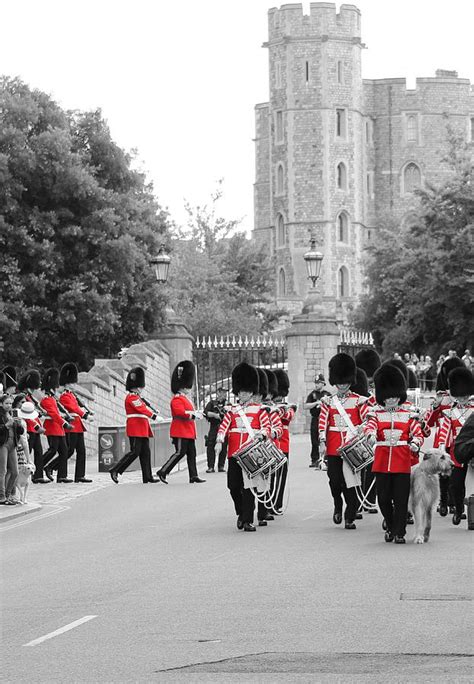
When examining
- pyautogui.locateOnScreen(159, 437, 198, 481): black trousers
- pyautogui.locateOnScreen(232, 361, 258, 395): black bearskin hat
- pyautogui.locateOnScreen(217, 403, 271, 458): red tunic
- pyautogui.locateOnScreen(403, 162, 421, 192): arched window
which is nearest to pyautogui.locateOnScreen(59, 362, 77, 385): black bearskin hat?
pyautogui.locateOnScreen(159, 437, 198, 481): black trousers

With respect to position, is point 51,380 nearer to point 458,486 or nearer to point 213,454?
point 213,454

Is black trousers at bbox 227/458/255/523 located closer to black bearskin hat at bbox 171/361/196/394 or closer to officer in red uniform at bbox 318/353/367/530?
officer in red uniform at bbox 318/353/367/530

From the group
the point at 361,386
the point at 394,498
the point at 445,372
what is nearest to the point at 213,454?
the point at 361,386

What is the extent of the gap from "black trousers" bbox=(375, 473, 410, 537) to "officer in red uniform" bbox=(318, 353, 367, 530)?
1181 millimetres

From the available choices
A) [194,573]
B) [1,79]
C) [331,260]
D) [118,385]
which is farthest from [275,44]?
[194,573]

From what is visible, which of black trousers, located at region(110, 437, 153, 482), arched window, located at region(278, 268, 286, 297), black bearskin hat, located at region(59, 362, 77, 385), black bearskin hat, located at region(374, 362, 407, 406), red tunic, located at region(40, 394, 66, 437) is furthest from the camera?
arched window, located at region(278, 268, 286, 297)

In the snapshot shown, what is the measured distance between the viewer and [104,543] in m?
15.8

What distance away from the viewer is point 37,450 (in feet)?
81.5

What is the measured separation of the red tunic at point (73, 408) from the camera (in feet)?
83.5

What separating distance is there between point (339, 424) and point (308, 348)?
985 inches

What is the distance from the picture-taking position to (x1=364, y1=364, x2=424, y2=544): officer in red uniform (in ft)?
49.7

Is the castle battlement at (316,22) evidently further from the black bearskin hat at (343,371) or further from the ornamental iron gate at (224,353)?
the black bearskin hat at (343,371)

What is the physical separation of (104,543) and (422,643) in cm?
674

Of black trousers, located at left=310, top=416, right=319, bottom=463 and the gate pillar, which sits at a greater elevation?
the gate pillar
